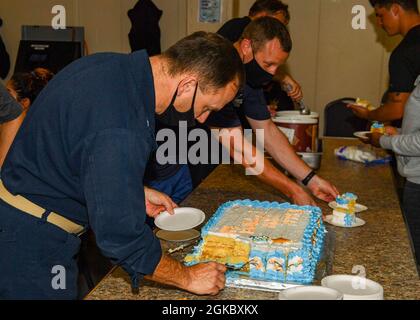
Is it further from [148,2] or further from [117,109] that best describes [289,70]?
[117,109]

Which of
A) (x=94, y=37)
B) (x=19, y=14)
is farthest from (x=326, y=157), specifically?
(x=19, y=14)

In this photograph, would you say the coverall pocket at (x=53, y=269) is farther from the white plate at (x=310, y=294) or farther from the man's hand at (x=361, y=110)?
the man's hand at (x=361, y=110)

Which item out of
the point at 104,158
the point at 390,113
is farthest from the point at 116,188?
the point at 390,113

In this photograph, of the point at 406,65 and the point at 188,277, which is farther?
the point at 406,65

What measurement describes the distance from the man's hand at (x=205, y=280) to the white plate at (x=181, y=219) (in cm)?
39

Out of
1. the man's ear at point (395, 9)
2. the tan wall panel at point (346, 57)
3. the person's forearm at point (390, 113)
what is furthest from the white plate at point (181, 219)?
the tan wall panel at point (346, 57)

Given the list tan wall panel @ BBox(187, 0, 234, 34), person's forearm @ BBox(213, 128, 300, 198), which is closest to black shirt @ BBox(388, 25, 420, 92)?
person's forearm @ BBox(213, 128, 300, 198)

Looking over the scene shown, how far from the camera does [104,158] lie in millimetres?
1164

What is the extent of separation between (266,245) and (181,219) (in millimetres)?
453

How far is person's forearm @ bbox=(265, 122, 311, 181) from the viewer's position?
2328mm

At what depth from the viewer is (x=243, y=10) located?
525 cm

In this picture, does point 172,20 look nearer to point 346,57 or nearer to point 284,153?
point 346,57

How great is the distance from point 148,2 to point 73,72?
424 centimetres

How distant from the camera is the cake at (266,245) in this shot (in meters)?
1.42
